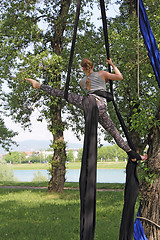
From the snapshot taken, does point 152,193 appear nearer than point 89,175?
No

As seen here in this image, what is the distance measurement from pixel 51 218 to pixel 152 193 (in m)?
4.35

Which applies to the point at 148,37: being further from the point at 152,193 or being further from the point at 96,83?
the point at 152,193

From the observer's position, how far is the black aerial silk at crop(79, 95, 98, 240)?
7.99 feet

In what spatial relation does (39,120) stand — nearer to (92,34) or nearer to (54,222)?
(92,34)

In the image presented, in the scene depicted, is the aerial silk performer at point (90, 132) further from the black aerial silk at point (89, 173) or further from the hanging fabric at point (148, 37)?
the hanging fabric at point (148, 37)

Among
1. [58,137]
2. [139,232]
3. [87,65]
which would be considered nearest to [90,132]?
[87,65]

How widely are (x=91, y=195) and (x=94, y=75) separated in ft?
3.42

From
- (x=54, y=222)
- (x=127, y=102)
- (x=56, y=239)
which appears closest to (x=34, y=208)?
(x=54, y=222)

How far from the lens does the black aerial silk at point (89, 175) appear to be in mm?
2436

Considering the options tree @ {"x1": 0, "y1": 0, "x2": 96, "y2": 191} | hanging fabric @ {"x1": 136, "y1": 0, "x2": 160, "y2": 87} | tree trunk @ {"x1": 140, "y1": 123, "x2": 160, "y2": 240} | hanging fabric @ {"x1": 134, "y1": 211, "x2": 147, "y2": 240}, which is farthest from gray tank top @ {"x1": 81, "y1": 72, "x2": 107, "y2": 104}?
tree @ {"x1": 0, "y1": 0, "x2": 96, "y2": 191}

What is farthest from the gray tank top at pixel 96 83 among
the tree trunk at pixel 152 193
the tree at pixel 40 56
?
the tree at pixel 40 56

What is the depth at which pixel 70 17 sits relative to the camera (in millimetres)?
11648

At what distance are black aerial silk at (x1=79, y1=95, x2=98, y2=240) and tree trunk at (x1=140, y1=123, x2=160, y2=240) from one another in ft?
5.87

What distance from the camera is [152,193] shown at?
416 centimetres
